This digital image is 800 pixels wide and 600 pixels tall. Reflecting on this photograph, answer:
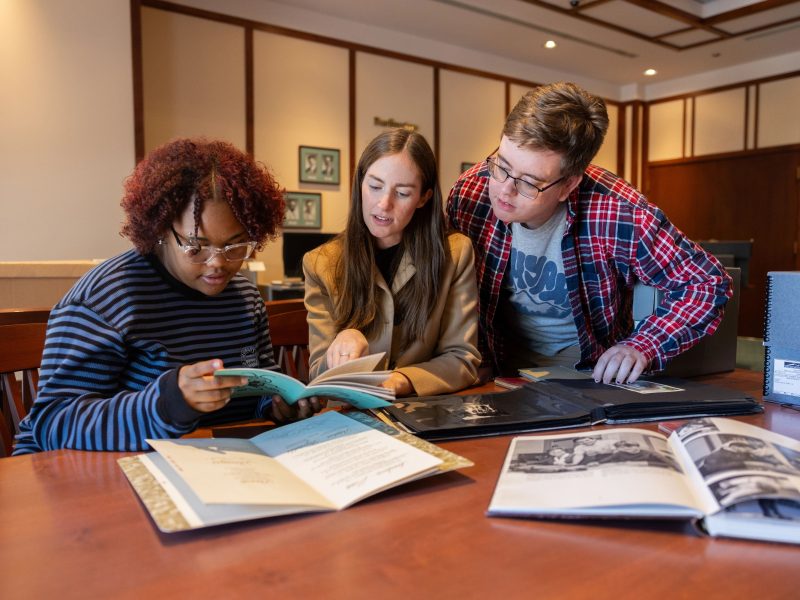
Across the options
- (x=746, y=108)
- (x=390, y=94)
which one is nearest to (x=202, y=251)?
(x=390, y=94)

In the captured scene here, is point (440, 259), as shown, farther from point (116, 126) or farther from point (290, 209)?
point (290, 209)

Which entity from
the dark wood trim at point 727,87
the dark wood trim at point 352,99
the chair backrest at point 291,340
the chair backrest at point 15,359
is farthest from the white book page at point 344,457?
the dark wood trim at point 727,87

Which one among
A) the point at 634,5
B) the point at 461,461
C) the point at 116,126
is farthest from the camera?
the point at 634,5

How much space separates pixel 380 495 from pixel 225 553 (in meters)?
0.22

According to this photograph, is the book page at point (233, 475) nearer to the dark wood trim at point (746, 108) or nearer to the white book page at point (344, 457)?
the white book page at point (344, 457)

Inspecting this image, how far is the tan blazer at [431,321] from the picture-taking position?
156 centimetres

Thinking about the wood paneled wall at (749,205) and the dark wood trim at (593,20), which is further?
the wood paneled wall at (749,205)

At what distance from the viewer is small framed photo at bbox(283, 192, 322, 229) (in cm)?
579

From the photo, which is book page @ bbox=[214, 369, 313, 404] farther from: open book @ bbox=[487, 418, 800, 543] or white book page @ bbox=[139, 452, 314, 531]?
open book @ bbox=[487, 418, 800, 543]

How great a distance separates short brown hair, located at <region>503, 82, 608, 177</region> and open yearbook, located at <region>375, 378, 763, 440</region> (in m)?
0.60

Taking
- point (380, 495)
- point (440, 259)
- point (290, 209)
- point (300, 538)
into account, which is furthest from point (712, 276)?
point (290, 209)

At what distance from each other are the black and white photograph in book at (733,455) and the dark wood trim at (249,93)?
496 cm

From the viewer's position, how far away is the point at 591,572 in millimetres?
661

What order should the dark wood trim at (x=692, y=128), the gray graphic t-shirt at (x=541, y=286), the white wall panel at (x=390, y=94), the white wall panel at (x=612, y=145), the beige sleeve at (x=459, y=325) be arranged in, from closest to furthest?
the beige sleeve at (x=459, y=325) → the gray graphic t-shirt at (x=541, y=286) → the white wall panel at (x=390, y=94) → the dark wood trim at (x=692, y=128) → the white wall panel at (x=612, y=145)
